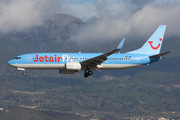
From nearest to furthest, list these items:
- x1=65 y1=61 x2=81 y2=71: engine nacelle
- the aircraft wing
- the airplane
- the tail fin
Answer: the aircraft wing, x1=65 y1=61 x2=81 y2=71: engine nacelle, the airplane, the tail fin

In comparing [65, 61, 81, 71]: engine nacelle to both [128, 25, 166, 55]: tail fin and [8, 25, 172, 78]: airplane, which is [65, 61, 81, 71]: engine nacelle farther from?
[128, 25, 166, 55]: tail fin

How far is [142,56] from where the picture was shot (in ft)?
248

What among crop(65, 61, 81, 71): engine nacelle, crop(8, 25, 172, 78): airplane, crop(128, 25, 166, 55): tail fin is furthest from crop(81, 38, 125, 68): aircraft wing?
crop(128, 25, 166, 55): tail fin

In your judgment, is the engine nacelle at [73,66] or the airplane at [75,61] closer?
the engine nacelle at [73,66]

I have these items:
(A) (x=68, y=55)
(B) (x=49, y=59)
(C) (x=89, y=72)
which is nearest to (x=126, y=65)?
(C) (x=89, y=72)

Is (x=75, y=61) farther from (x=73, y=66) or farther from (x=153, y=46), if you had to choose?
(x=153, y=46)

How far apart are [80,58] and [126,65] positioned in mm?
12390

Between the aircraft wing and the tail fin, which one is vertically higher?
the tail fin

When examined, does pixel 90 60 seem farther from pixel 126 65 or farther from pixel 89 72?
pixel 126 65

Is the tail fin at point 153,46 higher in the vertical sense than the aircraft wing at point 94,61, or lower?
higher

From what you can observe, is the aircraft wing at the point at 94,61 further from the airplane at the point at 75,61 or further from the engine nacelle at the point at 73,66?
the engine nacelle at the point at 73,66

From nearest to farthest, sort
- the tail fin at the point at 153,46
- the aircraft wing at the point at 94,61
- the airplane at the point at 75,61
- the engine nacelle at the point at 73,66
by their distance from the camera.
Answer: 1. the aircraft wing at the point at 94,61
2. the engine nacelle at the point at 73,66
3. the airplane at the point at 75,61
4. the tail fin at the point at 153,46

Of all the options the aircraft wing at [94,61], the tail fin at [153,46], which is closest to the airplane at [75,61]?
the aircraft wing at [94,61]

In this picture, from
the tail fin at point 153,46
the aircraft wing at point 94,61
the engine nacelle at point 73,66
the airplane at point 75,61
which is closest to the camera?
the aircraft wing at point 94,61
